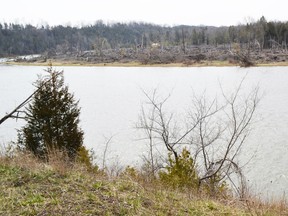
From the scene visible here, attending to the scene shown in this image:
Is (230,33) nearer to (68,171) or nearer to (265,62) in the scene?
(265,62)

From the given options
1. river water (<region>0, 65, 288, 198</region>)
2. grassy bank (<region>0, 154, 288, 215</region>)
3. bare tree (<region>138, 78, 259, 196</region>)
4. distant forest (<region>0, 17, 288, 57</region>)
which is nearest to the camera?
grassy bank (<region>0, 154, 288, 215</region>)

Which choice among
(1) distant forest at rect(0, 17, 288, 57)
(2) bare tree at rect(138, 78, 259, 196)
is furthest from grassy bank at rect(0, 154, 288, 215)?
(1) distant forest at rect(0, 17, 288, 57)

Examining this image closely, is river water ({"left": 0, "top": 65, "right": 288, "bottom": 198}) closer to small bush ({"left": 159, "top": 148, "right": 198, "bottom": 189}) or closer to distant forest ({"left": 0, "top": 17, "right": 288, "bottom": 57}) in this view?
small bush ({"left": 159, "top": 148, "right": 198, "bottom": 189})

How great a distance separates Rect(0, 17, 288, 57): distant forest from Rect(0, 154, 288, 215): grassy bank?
264ft

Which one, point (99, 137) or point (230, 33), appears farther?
point (230, 33)

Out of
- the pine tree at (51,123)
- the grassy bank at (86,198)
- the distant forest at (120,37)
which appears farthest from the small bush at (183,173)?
the distant forest at (120,37)

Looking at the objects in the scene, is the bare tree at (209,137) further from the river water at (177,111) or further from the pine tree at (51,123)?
the pine tree at (51,123)

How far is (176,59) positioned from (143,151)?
2435 inches

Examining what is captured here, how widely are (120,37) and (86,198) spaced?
16729 centimetres

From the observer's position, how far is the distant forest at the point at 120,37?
87625 millimetres

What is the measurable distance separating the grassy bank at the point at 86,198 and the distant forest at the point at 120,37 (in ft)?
264

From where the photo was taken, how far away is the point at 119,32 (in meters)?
175

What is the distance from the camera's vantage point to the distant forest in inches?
3450

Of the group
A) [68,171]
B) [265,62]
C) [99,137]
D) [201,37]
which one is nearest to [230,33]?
[201,37]
